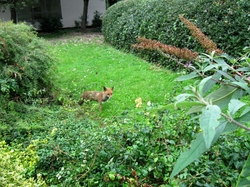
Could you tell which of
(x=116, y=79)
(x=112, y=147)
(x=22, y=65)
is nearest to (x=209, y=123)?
(x=112, y=147)

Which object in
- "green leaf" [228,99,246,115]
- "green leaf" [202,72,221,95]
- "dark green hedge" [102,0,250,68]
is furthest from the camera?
"dark green hedge" [102,0,250,68]

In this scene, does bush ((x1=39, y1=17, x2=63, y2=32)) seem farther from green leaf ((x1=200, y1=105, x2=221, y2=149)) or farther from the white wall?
green leaf ((x1=200, y1=105, x2=221, y2=149))

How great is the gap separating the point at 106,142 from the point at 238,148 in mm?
1185

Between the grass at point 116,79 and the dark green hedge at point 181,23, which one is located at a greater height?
the dark green hedge at point 181,23

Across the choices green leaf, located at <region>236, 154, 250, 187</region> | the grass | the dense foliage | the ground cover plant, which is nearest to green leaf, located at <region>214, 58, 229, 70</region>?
the ground cover plant

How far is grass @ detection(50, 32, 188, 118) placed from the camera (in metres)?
5.36

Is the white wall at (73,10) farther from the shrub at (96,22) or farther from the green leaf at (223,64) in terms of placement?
the green leaf at (223,64)

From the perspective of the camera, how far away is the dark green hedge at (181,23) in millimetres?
5644

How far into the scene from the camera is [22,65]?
4.56 meters

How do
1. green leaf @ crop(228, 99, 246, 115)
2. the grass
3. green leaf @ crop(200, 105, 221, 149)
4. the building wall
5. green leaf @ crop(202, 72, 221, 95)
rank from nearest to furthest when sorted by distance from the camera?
green leaf @ crop(200, 105, 221, 149) < green leaf @ crop(228, 99, 246, 115) < green leaf @ crop(202, 72, 221, 95) < the grass < the building wall

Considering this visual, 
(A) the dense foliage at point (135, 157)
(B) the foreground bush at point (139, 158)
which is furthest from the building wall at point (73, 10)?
(B) the foreground bush at point (139, 158)

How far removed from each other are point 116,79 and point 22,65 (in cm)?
286

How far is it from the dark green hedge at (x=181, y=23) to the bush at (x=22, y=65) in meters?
3.62

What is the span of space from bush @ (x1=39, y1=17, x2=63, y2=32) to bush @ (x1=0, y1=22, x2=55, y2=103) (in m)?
14.4
